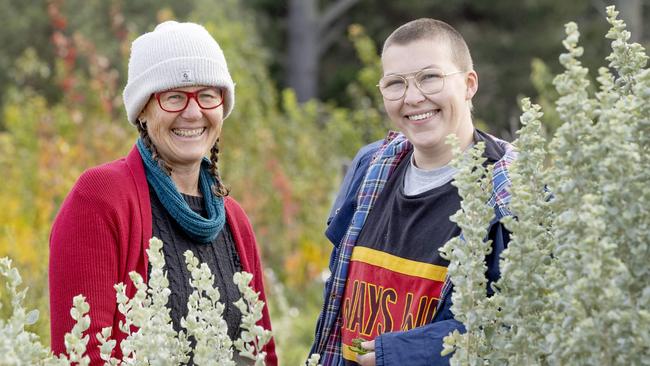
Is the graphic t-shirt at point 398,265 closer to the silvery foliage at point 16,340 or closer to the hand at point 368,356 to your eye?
the hand at point 368,356

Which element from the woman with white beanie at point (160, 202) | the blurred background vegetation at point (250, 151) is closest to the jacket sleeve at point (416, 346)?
the woman with white beanie at point (160, 202)

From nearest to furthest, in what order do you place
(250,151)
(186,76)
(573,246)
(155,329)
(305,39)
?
(573,246)
(155,329)
(186,76)
(250,151)
(305,39)

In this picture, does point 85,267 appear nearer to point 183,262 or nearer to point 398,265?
point 183,262

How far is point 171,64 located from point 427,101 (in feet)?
2.44

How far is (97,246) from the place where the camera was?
267 cm

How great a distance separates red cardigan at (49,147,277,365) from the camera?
8.70ft

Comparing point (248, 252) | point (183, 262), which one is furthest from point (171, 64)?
point (248, 252)

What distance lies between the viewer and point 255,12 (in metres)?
23.1

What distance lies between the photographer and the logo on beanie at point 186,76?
288 cm

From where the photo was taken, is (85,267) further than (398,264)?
No

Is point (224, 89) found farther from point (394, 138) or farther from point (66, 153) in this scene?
point (66, 153)

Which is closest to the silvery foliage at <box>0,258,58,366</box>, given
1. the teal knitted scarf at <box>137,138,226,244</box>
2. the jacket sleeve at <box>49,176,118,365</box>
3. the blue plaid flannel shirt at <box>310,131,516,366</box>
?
the jacket sleeve at <box>49,176,118,365</box>

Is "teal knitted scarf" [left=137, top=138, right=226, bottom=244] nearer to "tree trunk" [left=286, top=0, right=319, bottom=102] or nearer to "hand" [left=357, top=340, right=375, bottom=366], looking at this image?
"hand" [left=357, top=340, right=375, bottom=366]

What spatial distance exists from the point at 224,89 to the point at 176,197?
0.38 metres
